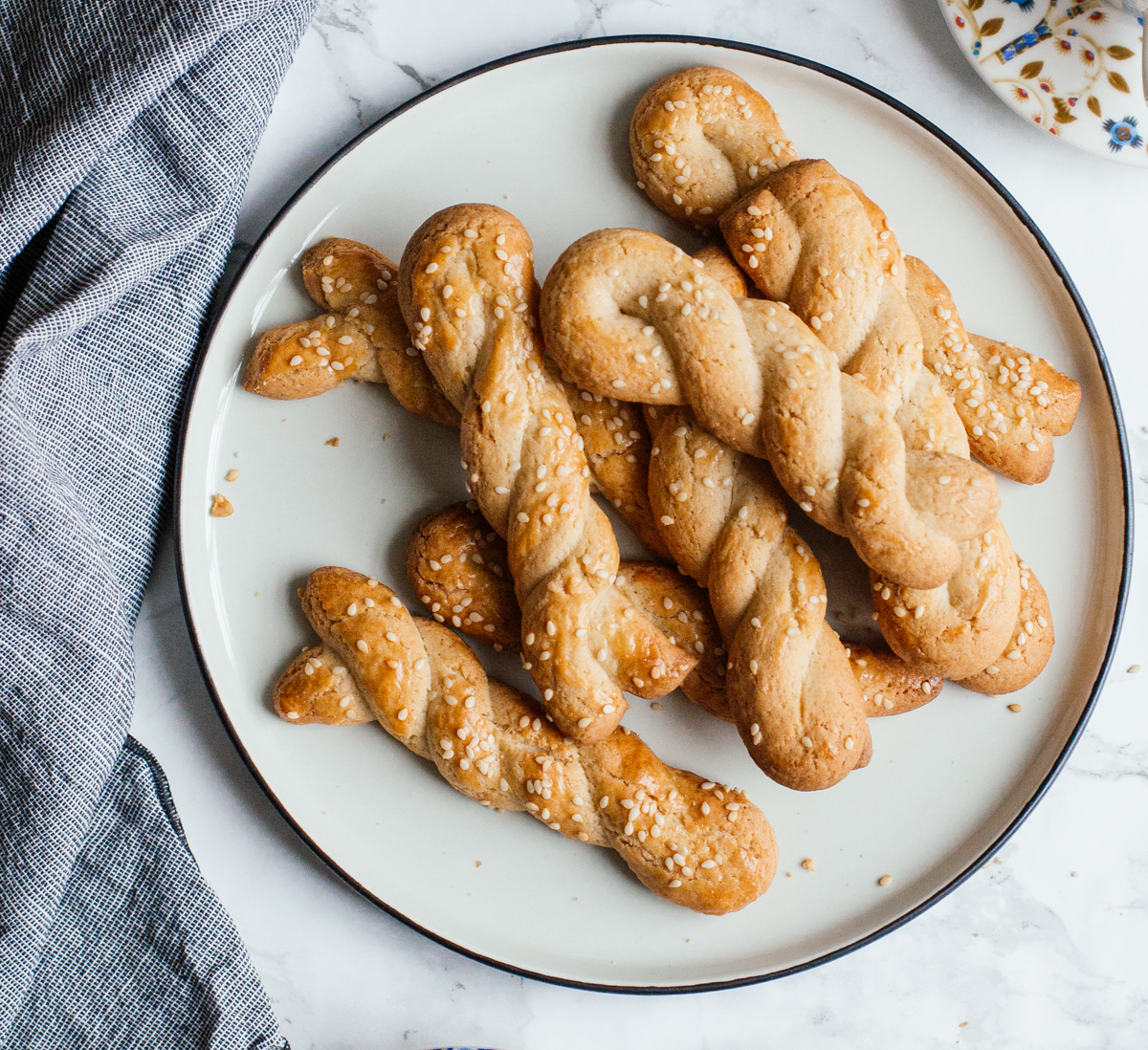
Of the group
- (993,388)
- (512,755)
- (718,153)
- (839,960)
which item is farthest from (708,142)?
(839,960)

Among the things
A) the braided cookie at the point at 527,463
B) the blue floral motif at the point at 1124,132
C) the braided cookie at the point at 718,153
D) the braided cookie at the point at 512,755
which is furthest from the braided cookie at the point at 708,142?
the braided cookie at the point at 512,755

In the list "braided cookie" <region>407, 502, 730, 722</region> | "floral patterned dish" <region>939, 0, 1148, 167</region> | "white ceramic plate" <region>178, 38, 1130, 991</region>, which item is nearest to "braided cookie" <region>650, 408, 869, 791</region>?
"braided cookie" <region>407, 502, 730, 722</region>

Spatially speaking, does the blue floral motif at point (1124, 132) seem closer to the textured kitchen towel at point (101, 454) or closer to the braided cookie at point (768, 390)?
the braided cookie at point (768, 390)

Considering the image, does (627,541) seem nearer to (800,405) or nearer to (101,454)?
(800,405)

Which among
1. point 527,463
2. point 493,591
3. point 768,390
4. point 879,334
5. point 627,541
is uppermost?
point 879,334

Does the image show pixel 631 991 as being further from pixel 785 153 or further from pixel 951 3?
pixel 951 3

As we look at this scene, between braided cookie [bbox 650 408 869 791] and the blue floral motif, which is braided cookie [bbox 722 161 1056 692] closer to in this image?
braided cookie [bbox 650 408 869 791]
